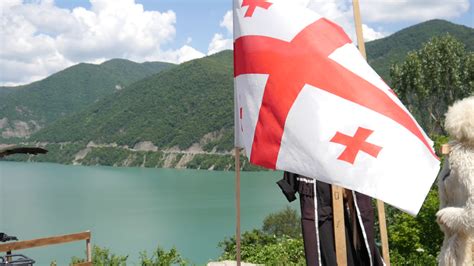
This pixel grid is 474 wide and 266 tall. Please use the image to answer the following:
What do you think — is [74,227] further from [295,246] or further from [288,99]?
[288,99]

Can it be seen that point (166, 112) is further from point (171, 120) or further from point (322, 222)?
point (322, 222)

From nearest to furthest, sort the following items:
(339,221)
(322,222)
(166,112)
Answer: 1. (339,221)
2. (322,222)
3. (166,112)

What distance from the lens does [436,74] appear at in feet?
75.6

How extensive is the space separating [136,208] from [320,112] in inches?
2038

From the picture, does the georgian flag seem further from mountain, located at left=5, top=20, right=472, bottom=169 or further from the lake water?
mountain, located at left=5, top=20, right=472, bottom=169

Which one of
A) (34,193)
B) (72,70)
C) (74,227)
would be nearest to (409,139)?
(74,227)

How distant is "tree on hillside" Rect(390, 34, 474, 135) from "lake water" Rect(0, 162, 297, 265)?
1245 centimetres

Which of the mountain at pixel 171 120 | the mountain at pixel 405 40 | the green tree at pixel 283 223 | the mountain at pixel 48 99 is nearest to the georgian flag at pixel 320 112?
the green tree at pixel 283 223

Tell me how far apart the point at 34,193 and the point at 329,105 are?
224 ft

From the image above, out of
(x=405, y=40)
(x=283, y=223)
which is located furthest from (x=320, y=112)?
(x=405, y=40)

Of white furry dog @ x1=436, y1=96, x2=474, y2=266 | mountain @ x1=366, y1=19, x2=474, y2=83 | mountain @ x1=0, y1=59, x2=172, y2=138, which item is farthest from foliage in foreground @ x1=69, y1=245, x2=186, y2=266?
mountain @ x1=0, y1=59, x2=172, y2=138

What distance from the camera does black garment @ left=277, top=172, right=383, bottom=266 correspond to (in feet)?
10.1

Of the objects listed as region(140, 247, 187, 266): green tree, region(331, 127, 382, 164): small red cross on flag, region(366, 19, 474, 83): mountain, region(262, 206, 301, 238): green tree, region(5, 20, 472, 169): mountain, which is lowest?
region(140, 247, 187, 266): green tree

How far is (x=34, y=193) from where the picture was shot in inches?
2598
